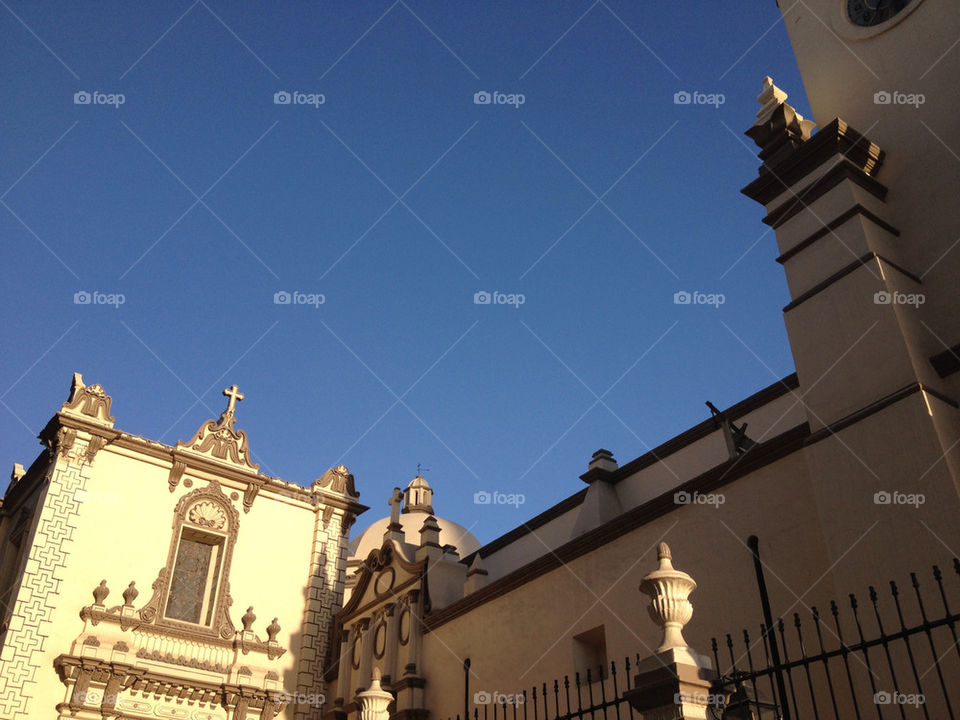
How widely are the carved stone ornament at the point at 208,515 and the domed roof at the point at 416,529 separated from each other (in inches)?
563

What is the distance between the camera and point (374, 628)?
761 inches

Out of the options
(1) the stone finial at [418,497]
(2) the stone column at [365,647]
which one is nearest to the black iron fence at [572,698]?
(2) the stone column at [365,647]

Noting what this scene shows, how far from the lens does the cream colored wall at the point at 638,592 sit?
35.9 feet

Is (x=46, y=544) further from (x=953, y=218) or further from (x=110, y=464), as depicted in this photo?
(x=953, y=218)

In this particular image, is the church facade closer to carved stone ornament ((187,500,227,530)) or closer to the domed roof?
carved stone ornament ((187,500,227,530))

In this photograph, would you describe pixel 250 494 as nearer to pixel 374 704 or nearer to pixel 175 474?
pixel 175 474

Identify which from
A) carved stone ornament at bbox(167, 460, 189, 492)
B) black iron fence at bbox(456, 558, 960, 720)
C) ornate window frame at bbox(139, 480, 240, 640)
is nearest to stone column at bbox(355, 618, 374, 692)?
ornate window frame at bbox(139, 480, 240, 640)

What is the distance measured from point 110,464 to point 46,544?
2299 mm

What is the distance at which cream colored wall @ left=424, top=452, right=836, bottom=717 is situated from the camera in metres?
10.9

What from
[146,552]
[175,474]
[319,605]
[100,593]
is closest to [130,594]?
[100,593]

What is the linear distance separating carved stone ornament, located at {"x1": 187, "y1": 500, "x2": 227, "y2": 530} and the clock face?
17131 mm

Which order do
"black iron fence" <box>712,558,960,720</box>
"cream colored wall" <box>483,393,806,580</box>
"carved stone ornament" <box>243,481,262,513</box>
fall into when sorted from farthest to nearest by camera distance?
"carved stone ornament" <box>243,481,262,513</box> < "cream colored wall" <box>483,393,806,580</box> < "black iron fence" <box>712,558,960,720</box>

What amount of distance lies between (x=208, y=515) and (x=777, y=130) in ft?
50.0

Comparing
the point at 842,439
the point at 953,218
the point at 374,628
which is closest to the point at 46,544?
the point at 374,628
